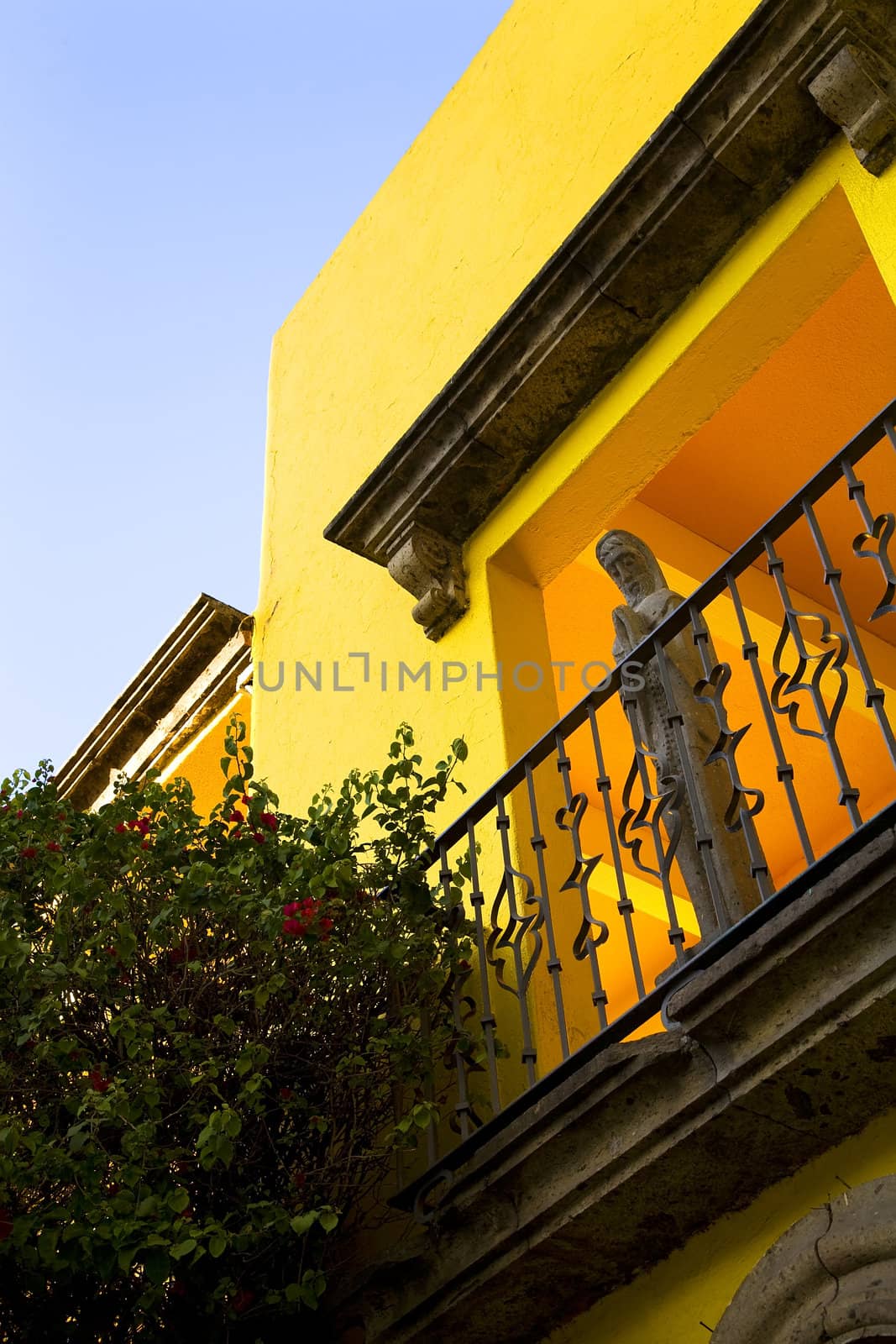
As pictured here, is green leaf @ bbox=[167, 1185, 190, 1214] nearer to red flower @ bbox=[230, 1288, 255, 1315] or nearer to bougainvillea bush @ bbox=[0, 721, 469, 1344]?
bougainvillea bush @ bbox=[0, 721, 469, 1344]

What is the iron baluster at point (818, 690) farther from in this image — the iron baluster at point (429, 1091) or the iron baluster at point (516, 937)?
the iron baluster at point (429, 1091)

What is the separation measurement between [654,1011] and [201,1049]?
1306 millimetres

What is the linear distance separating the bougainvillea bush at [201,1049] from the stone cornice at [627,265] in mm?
1761

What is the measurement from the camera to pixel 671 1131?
149 inches

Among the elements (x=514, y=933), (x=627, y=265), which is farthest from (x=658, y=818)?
(x=627, y=265)

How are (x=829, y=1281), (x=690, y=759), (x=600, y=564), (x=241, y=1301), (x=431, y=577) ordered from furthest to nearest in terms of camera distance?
(x=600, y=564) → (x=431, y=577) → (x=690, y=759) → (x=241, y=1301) → (x=829, y=1281)

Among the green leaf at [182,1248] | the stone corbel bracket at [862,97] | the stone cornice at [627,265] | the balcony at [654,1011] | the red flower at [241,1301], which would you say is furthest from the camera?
the stone cornice at [627,265]

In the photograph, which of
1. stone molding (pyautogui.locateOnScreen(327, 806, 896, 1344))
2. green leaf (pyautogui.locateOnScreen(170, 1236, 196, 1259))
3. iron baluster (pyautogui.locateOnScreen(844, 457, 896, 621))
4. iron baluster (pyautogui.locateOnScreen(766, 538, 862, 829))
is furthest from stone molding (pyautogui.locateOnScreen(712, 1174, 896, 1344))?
iron baluster (pyautogui.locateOnScreen(844, 457, 896, 621))

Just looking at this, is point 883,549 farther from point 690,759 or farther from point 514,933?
point 514,933

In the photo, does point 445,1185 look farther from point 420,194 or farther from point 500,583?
point 420,194

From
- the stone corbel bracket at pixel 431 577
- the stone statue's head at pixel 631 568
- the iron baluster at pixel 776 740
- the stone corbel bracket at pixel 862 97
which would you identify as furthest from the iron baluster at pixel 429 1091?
the stone corbel bracket at pixel 862 97

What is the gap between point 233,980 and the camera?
4633mm

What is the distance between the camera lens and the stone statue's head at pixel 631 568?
5.72 meters

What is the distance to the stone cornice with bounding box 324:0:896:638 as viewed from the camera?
5023 millimetres
